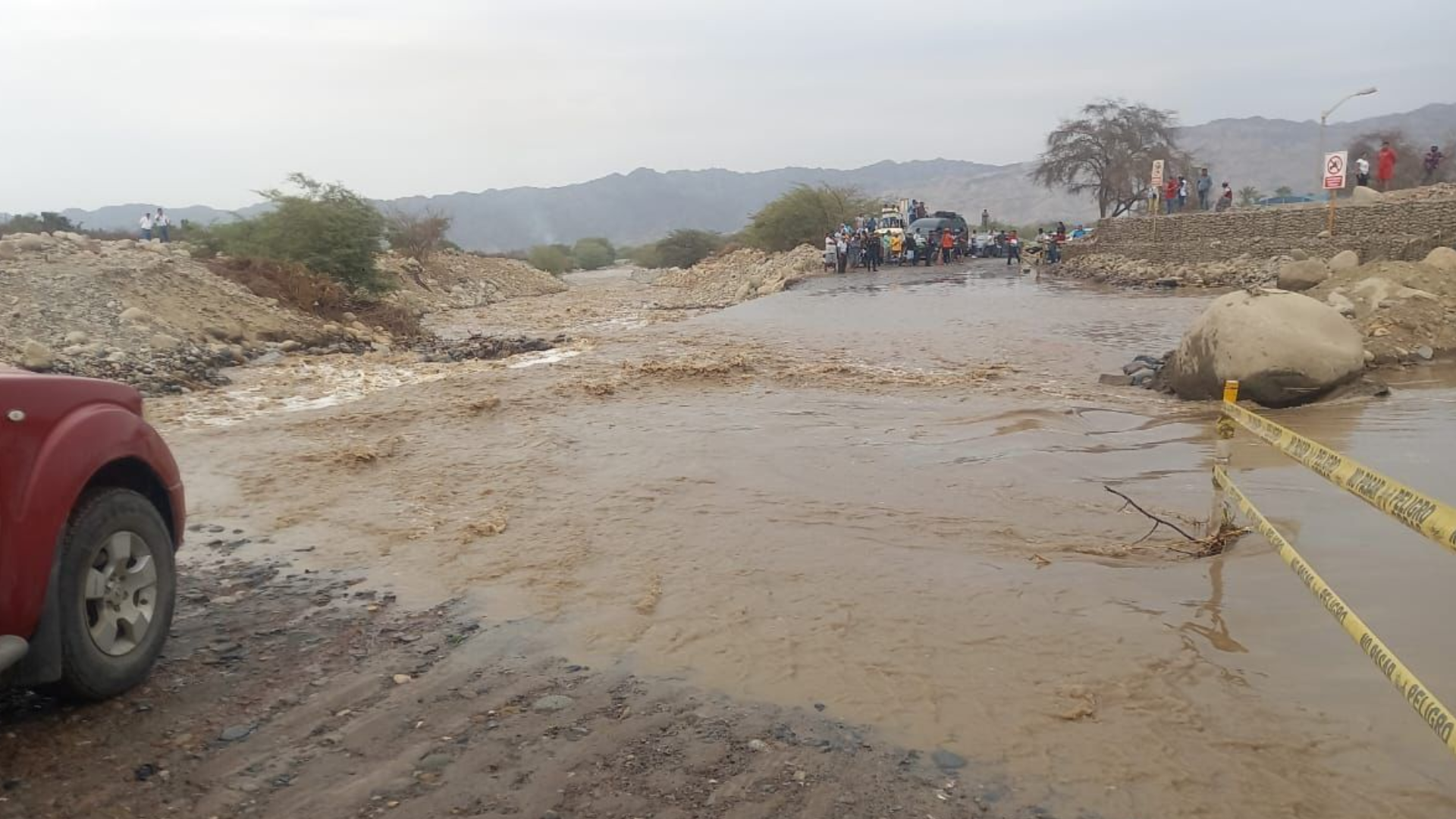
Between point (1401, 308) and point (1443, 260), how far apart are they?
5.04ft

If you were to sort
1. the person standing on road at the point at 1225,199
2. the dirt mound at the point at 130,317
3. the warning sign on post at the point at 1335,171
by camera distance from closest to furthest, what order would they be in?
the dirt mound at the point at 130,317, the warning sign on post at the point at 1335,171, the person standing on road at the point at 1225,199

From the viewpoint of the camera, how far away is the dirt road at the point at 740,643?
9.96 feet

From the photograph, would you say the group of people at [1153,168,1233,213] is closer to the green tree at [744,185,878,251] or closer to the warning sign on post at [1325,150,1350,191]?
the warning sign on post at [1325,150,1350,191]

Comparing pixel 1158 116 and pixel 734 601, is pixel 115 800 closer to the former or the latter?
pixel 734 601

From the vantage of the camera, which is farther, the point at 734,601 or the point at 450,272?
the point at 450,272

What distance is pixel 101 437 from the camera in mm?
3467

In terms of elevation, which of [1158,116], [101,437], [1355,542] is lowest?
[1355,542]

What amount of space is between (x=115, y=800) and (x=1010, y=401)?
378 inches

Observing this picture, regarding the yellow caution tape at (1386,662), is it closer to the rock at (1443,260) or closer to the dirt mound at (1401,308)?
the dirt mound at (1401,308)

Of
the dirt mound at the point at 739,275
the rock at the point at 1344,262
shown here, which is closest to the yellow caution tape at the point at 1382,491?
the rock at the point at 1344,262

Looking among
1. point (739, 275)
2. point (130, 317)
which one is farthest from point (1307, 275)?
point (739, 275)

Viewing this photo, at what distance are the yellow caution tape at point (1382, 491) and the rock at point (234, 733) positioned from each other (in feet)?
12.3

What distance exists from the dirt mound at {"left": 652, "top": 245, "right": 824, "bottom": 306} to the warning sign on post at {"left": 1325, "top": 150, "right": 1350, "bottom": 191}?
15978mm

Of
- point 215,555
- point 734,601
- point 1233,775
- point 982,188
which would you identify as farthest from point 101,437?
point 982,188
